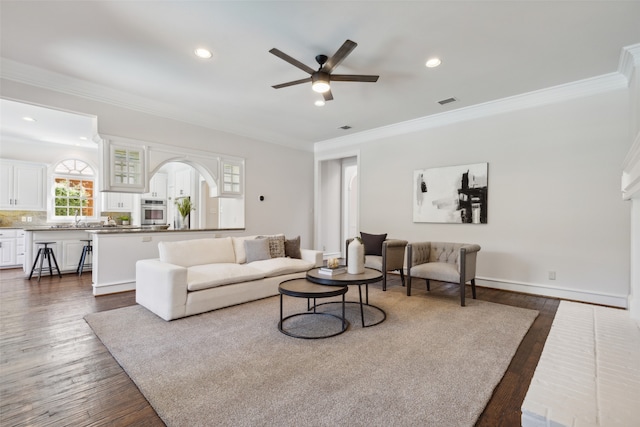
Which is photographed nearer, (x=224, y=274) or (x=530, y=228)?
(x=224, y=274)

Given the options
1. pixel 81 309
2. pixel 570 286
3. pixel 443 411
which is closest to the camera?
pixel 443 411

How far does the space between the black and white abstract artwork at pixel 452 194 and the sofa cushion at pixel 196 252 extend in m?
3.43

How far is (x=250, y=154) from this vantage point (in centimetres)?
611

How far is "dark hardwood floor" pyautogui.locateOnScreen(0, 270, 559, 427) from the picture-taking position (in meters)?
1.67

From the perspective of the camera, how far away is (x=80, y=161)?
7.54 meters

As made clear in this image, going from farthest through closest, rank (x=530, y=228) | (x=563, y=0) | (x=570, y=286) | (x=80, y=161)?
(x=80, y=161), (x=530, y=228), (x=570, y=286), (x=563, y=0)

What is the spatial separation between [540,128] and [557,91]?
0.51 metres

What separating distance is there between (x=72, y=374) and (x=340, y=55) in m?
3.40

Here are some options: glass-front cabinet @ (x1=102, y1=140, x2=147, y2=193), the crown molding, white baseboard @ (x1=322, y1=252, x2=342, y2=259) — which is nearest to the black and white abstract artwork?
the crown molding

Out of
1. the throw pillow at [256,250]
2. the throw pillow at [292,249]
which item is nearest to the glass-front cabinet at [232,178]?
the throw pillow at [256,250]

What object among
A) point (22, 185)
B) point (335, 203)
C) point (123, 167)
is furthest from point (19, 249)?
point (335, 203)

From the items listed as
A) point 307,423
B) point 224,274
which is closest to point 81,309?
point 224,274

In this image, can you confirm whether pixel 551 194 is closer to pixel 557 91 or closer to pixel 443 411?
pixel 557 91

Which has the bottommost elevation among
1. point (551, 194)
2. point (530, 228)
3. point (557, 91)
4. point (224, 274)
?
point (224, 274)
